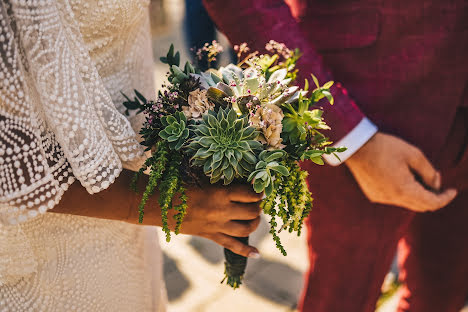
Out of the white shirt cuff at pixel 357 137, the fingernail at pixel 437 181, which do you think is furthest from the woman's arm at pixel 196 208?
the fingernail at pixel 437 181

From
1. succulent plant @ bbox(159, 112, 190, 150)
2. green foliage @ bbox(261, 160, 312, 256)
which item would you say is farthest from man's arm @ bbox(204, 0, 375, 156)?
succulent plant @ bbox(159, 112, 190, 150)

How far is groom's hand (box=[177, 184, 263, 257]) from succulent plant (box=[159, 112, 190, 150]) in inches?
4.9

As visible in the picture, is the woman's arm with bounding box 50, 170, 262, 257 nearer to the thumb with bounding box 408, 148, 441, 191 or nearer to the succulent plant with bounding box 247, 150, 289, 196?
the succulent plant with bounding box 247, 150, 289, 196

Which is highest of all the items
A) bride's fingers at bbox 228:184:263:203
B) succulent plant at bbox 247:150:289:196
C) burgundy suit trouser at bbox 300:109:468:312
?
succulent plant at bbox 247:150:289:196

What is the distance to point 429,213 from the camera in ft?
A: 6.48

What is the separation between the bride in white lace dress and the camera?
0.80m

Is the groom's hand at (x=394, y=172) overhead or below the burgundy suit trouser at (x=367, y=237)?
overhead

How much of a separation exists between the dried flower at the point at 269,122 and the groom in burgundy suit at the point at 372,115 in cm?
46

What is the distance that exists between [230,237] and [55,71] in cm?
57

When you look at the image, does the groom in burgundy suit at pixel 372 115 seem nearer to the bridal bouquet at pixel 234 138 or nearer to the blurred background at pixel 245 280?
the bridal bouquet at pixel 234 138

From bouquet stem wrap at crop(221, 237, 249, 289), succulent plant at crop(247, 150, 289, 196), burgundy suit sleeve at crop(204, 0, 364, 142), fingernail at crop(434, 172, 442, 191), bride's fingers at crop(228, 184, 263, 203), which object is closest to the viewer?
succulent plant at crop(247, 150, 289, 196)

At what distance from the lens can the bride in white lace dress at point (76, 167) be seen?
0.80 meters

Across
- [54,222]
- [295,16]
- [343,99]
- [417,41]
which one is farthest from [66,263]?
[417,41]

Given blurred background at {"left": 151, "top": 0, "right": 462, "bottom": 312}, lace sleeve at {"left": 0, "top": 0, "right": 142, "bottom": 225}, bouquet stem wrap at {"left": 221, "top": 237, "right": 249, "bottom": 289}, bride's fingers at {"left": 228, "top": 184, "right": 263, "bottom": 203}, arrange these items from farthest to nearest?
blurred background at {"left": 151, "top": 0, "right": 462, "bottom": 312}
bouquet stem wrap at {"left": 221, "top": 237, "right": 249, "bottom": 289}
bride's fingers at {"left": 228, "top": 184, "right": 263, "bottom": 203}
lace sleeve at {"left": 0, "top": 0, "right": 142, "bottom": 225}
